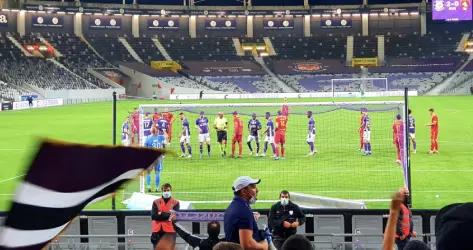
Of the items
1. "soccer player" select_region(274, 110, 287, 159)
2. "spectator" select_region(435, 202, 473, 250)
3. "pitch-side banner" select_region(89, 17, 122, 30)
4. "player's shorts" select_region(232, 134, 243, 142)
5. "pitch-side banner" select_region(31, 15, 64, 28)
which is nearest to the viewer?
"spectator" select_region(435, 202, 473, 250)

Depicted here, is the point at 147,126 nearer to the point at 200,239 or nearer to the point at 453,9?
the point at 200,239

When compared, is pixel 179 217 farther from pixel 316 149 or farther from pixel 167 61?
pixel 167 61

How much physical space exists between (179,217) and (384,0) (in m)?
84.3

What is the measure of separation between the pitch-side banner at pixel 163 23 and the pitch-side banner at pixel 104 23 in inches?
173

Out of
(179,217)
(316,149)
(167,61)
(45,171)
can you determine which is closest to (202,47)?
(167,61)

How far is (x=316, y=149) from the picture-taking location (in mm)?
27703

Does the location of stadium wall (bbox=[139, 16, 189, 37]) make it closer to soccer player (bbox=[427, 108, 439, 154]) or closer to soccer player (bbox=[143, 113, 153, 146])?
soccer player (bbox=[427, 108, 439, 154])

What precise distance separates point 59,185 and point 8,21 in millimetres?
79605

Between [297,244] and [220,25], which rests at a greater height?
[220,25]

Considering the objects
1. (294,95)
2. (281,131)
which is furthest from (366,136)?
(294,95)

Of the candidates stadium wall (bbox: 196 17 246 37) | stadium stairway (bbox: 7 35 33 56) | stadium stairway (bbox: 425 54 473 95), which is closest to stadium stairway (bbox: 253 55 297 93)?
stadium wall (bbox: 196 17 246 37)

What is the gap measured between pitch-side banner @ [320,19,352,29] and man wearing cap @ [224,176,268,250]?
82.0m

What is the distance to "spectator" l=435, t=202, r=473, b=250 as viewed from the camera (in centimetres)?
212

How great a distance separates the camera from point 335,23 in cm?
8575
